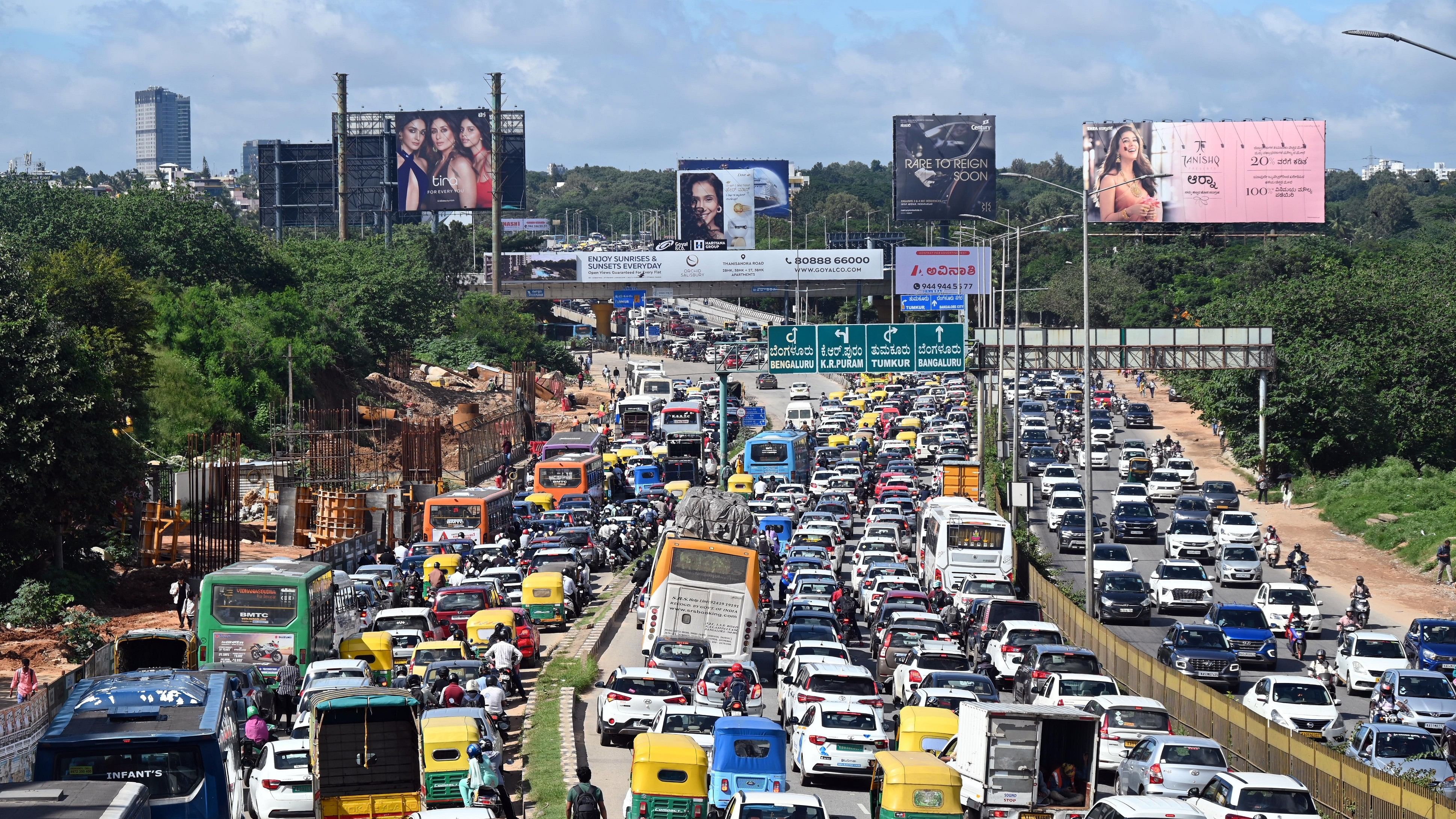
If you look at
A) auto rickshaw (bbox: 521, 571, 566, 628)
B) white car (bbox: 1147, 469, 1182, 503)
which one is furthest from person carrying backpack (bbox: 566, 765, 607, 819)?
white car (bbox: 1147, 469, 1182, 503)

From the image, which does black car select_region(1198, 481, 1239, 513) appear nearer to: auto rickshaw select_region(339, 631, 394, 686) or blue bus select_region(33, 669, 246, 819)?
auto rickshaw select_region(339, 631, 394, 686)

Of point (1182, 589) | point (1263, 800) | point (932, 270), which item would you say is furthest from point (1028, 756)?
point (932, 270)

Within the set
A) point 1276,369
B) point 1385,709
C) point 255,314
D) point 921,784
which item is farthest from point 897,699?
point 255,314

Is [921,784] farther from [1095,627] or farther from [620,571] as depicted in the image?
[620,571]

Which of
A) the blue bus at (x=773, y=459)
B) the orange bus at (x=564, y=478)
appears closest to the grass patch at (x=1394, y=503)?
the blue bus at (x=773, y=459)

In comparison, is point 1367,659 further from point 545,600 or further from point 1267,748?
point 545,600

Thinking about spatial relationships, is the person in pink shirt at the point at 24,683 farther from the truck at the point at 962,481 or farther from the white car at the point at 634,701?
the truck at the point at 962,481
